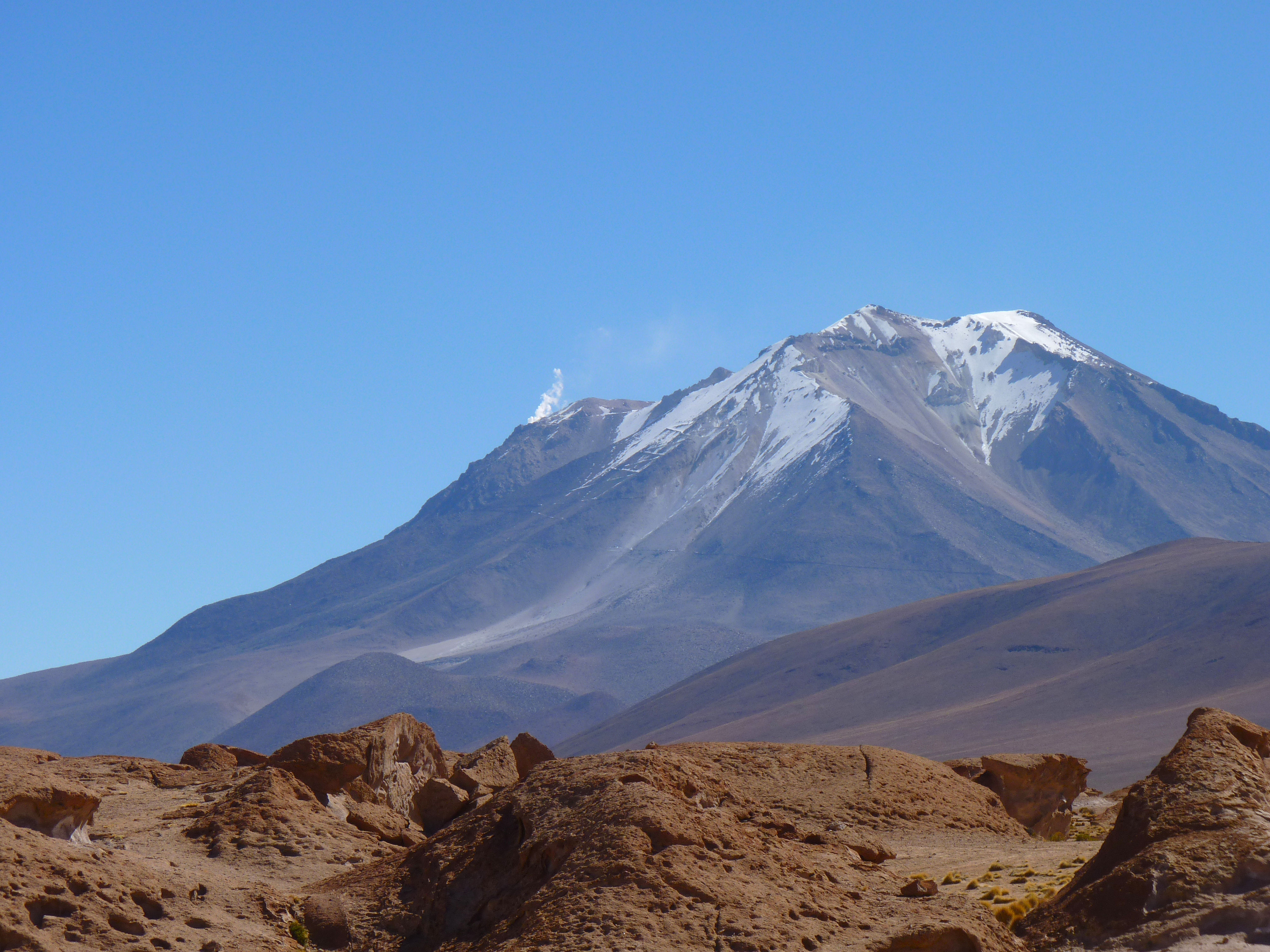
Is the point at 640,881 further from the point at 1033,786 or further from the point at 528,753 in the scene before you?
the point at 1033,786

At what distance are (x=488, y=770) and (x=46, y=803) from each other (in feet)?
24.7

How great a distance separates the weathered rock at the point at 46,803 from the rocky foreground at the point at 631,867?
27mm

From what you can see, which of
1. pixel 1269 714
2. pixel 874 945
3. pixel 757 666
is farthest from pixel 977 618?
pixel 874 945

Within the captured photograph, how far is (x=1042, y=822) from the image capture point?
21.9 meters

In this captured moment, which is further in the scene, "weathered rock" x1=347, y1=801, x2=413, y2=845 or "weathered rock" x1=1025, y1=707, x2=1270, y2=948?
"weathered rock" x1=347, y1=801, x2=413, y2=845

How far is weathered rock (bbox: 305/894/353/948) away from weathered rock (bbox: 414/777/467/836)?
4472 millimetres

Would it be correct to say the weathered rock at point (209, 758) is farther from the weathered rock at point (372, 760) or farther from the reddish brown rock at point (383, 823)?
the reddish brown rock at point (383, 823)

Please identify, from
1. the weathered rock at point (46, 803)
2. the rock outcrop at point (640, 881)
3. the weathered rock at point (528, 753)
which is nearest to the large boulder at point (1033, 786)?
the weathered rock at point (528, 753)

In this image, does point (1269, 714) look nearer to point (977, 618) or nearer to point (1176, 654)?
point (1176, 654)

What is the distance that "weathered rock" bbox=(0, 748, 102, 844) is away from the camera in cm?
1420

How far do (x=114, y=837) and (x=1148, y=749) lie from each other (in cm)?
10517

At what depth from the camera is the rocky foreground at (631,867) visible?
11.5 m

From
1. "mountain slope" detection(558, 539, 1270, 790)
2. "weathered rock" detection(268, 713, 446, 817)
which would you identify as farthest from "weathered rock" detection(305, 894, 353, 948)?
"mountain slope" detection(558, 539, 1270, 790)

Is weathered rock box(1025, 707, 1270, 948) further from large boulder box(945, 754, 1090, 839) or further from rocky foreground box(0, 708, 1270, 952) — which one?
large boulder box(945, 754, 1090, 839)
